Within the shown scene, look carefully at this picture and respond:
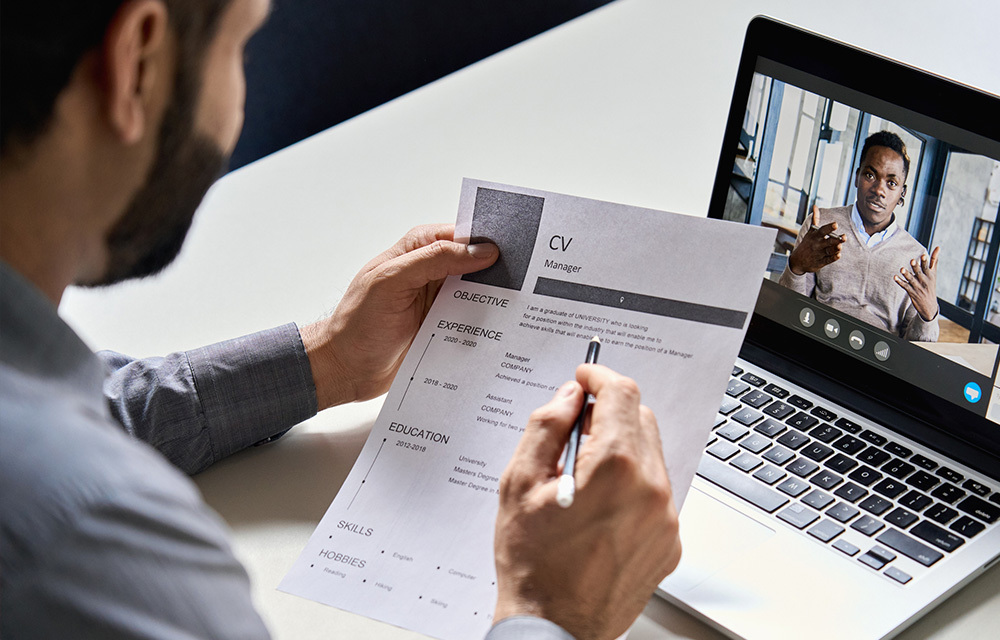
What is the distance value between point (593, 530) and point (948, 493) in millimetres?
319

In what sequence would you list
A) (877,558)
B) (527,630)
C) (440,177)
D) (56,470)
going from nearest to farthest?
(56,470)
(527,630)
(877,558)
(440,177)

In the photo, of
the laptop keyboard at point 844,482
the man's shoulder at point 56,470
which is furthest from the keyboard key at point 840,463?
the man's shoulder at point 56,470

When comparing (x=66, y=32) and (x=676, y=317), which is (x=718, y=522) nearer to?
(x=676, y=317)

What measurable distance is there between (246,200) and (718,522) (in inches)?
30.8

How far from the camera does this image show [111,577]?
447mm

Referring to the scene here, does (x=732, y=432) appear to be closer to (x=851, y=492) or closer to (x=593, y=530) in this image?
(x=851, y=492)

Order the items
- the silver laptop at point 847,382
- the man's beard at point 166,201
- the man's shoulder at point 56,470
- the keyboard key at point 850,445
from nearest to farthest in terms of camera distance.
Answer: the man's shoulder at point 56,470, the man's beard at point 166,201, the silver laptop at point 847,382, the keyboard key at point 850,445

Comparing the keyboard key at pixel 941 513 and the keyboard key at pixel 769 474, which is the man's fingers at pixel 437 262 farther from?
the keyboard key at pixel 941 513

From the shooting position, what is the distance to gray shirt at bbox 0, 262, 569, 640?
0.43m

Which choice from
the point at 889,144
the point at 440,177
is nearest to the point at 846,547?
the point at 889,144

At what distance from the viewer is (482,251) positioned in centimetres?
80

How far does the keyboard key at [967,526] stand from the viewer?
711mm

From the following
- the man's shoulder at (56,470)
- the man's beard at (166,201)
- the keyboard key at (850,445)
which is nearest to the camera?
the man's shoulder at (56,470)

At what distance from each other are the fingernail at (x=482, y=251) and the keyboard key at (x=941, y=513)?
1.29 feet
